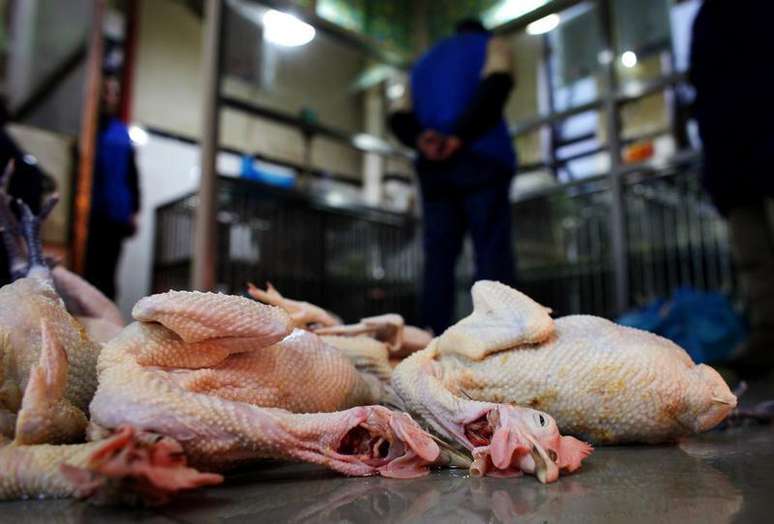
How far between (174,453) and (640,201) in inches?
127

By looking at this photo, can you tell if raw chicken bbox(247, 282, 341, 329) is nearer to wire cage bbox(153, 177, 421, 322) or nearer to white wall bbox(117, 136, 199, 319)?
wire cage bbox(153, 177, 421, 322)

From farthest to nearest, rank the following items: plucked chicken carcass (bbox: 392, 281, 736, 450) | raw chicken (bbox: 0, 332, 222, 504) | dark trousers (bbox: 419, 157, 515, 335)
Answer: dark trousers (bbox: 419, 157, 515, 335) → plucked chicken carcass (bbox: 392, 281, 736, 450) → raw chicken (bbox: 0, 332, 222, 504)

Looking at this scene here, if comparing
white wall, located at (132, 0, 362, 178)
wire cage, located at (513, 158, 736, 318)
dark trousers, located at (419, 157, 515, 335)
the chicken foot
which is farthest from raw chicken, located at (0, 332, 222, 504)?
white wall, located at (132, 0, 362, 178)

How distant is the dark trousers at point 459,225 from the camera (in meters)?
2.45

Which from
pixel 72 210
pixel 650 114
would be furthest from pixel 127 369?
pixel 650 114

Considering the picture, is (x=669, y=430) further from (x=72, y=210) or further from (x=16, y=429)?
(x=72, y=210)

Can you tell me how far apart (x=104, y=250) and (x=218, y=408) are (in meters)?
3.31

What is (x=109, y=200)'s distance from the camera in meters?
3.61

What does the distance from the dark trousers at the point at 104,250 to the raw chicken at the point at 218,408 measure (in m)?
3.06

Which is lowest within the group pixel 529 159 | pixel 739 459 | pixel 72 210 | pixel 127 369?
A: pixel 739 459

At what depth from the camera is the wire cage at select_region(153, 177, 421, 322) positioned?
3.17 metres

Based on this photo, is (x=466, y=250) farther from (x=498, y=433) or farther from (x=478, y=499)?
(x=478, y=499)

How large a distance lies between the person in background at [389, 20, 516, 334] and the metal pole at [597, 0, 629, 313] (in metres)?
0.95

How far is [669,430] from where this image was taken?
3.19ft
